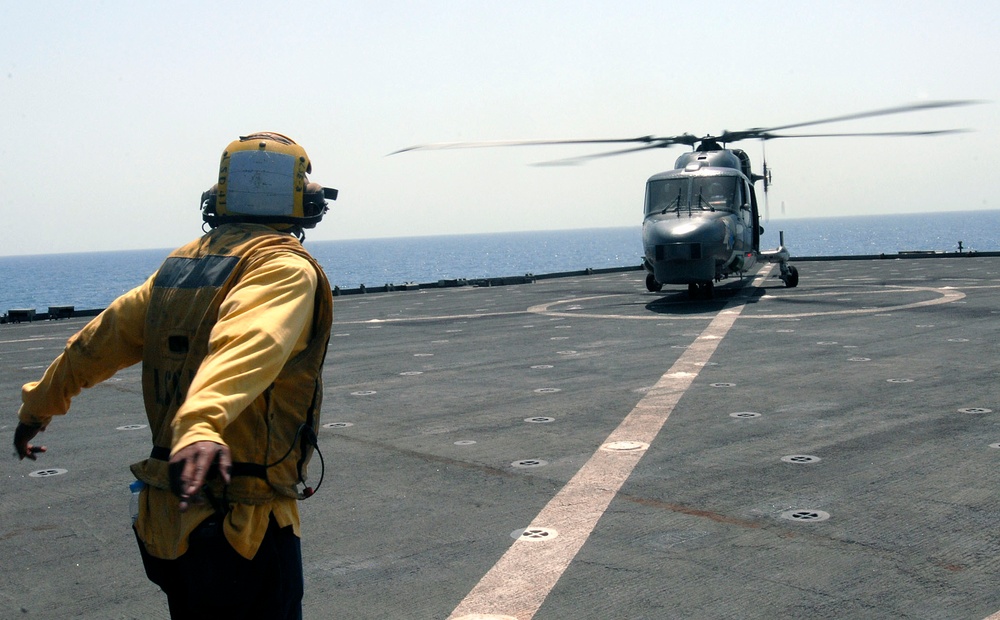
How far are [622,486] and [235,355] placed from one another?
4470 mm

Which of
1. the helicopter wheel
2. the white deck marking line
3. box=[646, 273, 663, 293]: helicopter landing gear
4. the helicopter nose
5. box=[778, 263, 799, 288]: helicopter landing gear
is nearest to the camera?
the white deck marking line

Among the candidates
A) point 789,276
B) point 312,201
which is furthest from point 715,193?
point 312,201

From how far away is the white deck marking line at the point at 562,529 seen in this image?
15.1ft

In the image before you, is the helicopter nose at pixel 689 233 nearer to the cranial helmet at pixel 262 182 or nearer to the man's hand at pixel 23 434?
the cranial helmet at pixel 262 182

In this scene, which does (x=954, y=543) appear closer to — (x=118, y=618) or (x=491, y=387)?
(x=118, y=618)

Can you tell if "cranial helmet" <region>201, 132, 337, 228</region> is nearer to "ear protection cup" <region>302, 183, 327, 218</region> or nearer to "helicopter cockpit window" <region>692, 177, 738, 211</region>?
"ear protection cup" <region>302, 183, 327, 218</region>

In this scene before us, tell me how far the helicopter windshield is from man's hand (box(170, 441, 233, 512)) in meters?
20.2

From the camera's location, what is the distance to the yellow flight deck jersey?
265cm

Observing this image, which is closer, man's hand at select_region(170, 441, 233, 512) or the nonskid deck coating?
man's hand at select_region(170, 441, 233, 512)

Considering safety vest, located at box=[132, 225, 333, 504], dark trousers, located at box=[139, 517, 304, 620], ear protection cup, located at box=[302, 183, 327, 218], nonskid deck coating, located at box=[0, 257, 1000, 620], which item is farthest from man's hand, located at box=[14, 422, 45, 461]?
nonskid deck coating, located at box=[0, 257, 1000, 620]

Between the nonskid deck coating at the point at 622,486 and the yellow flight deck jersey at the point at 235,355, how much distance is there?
5.93 ft

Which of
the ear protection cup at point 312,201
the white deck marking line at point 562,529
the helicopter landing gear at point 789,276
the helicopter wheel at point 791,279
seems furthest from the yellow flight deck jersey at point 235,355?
the helicopter wheel at point 791,279

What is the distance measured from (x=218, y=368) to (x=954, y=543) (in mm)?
4415

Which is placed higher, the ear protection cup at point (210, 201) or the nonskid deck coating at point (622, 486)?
the ear protection cup at point (210, 201)
